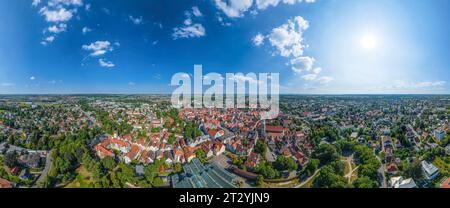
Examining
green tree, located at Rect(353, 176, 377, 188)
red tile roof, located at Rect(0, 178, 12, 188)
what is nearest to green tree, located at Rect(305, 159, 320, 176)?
green tree, located at Rect(353, 176, 377, 188)

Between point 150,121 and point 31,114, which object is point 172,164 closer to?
point 150,121

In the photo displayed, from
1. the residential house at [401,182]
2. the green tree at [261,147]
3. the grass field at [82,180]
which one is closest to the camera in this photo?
the residential house at [401,182]

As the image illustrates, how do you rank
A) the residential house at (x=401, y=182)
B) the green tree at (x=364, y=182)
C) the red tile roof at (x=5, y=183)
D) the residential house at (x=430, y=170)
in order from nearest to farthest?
1. the green tree at (x=364, y=182)
2. the residential house at (x=401, y=182)
3. the residential house at (x=430, y=170)
4. the red tile roof at (x=5, y=183)

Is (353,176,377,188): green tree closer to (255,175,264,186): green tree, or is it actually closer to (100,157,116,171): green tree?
(255,175,264,186): green tree

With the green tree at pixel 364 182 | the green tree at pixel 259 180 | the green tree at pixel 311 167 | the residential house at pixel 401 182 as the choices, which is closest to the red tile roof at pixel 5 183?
the green tree at pixel 259 180

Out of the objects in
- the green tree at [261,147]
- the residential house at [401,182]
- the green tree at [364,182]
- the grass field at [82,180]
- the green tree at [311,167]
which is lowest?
the grass field at [82,180]

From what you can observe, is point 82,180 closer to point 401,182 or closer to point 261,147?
point 261,147

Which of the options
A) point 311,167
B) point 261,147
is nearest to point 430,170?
point 311,167

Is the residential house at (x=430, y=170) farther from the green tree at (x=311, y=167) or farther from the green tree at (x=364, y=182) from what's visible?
the green tree at (x=311, y=167)
